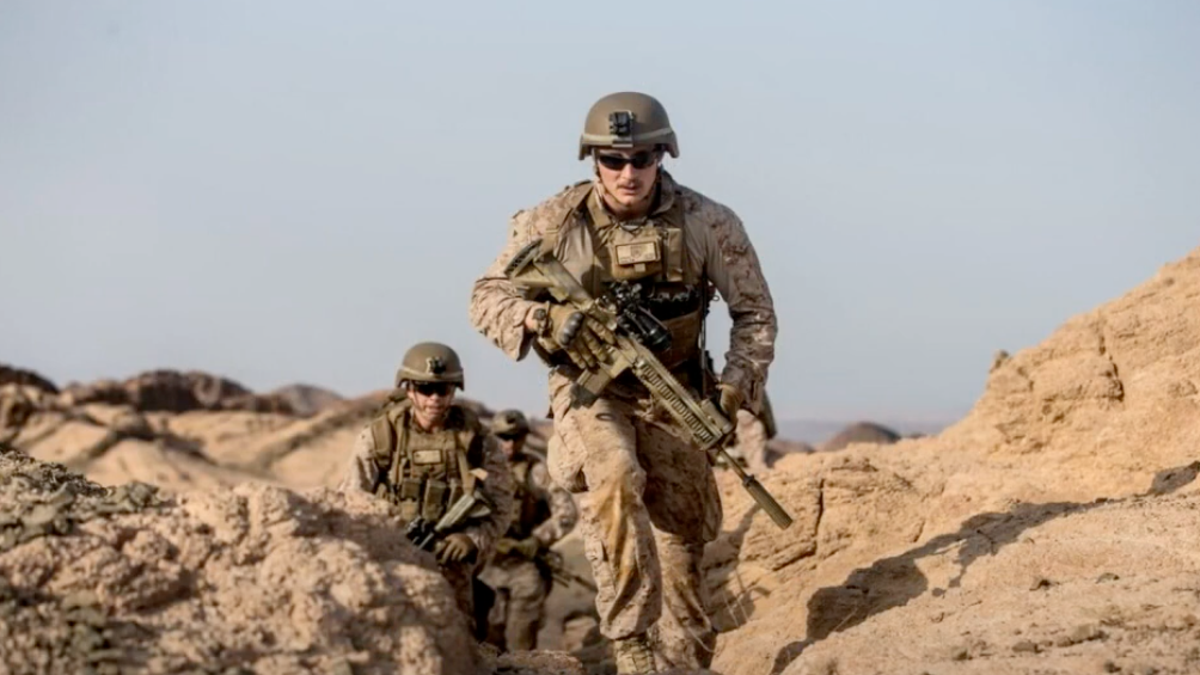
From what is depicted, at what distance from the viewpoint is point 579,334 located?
7.62m

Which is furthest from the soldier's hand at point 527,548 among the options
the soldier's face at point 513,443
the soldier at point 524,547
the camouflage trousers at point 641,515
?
the camouflage trousers at point 641,515

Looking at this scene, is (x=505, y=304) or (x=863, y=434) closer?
(x=505, y=304)

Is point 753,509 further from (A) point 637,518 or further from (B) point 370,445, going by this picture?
(A) point 637,518

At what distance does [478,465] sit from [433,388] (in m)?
0.49

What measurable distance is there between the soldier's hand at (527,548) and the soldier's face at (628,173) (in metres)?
6.15

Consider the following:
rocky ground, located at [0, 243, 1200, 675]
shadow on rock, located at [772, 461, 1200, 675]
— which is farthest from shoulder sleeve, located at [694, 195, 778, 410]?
shadow on rock, located at [772, 461, 1200, 675]

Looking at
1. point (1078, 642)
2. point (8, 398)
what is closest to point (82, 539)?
point (1078, 642)

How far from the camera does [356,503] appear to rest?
A: 19.9 feet

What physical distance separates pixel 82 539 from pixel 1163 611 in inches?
141

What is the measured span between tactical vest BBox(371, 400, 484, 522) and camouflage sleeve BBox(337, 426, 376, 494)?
0.10 ft

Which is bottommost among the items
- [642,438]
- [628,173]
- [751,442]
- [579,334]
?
[642,438]

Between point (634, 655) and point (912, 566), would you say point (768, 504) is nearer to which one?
point (634, 655)

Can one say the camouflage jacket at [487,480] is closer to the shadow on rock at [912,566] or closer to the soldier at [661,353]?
the shadow on rock at [912,566]

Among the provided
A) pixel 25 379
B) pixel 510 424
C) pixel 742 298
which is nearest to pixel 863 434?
pixel 25 379
